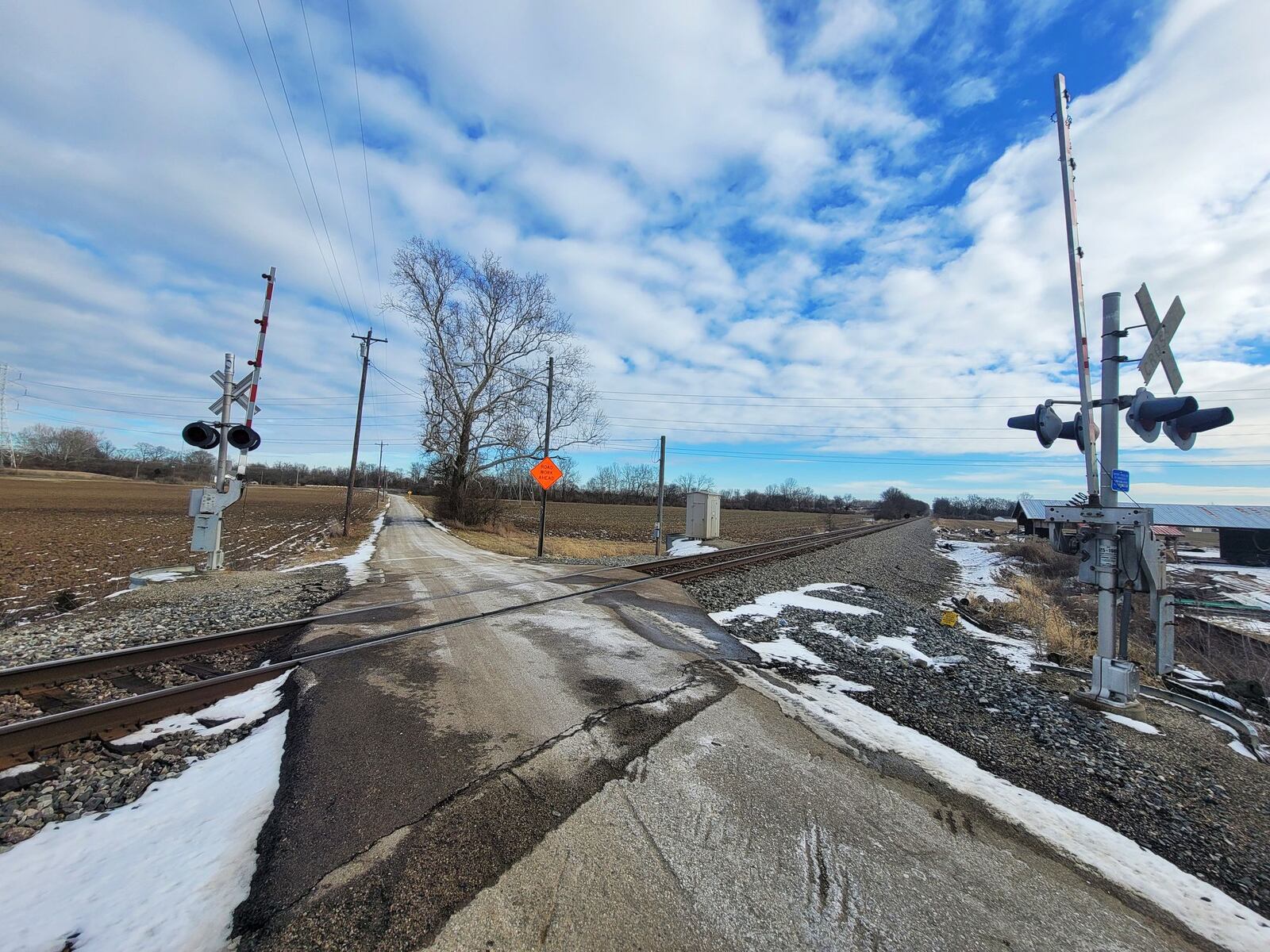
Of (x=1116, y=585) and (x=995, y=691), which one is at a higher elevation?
(x=1116, y=585)

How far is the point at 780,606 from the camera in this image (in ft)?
32.4

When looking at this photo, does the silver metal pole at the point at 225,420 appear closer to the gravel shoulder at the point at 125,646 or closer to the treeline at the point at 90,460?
the gravel shoulder at the point at 125,646

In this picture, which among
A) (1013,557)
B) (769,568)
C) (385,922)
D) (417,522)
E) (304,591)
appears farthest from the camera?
(417,522)

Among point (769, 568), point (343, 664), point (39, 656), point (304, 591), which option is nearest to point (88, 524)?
point (304, 591)

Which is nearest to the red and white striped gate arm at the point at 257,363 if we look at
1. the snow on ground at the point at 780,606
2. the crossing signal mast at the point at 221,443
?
the crossing signal mast at the point at 221,443

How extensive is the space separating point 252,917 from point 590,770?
1.85m

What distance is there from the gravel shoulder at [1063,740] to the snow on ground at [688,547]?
1249cm

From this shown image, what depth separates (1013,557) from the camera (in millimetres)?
31031

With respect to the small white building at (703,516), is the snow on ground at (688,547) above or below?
below

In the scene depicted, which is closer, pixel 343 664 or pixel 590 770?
pixel 590 770

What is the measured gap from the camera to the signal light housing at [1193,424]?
448cm

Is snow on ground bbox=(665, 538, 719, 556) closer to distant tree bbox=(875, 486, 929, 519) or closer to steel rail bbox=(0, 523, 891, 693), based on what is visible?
steel rail bbox=(0, 523, 891, 693)

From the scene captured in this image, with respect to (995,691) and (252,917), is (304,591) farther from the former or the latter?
(995,691)

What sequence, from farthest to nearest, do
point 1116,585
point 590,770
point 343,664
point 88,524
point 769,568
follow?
point 88,524 → point 769,568 → point 343,664 → point 1116,585 → point 590,770
